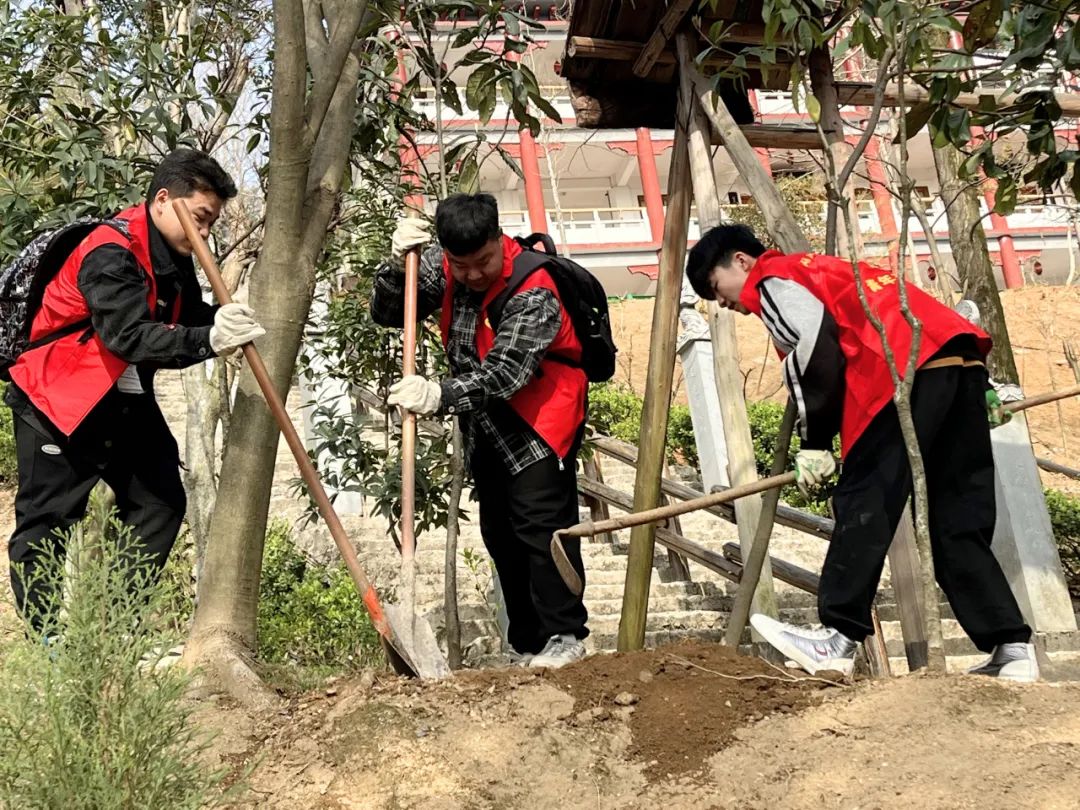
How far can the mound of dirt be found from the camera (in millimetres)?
2609

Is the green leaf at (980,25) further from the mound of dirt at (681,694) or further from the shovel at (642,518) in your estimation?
the mound of dirt at (681,694)

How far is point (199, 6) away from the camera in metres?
7.11

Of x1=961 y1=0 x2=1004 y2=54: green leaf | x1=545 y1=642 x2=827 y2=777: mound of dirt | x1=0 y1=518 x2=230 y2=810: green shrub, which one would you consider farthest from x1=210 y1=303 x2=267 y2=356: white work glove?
x1=961 y1=0 x2=1004 y2=54: green leaf

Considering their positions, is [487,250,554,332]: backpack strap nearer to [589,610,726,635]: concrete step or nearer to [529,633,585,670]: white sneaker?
[529,633,585,670]: white sneaker

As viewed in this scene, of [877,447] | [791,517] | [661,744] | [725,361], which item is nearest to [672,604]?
[791,517]

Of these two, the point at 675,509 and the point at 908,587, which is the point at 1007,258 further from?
the point at 675,509

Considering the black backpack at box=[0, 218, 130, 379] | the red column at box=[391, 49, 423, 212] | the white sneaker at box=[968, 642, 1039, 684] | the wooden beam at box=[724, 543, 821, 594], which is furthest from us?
the red column at box=[391, 49, 423, 212]

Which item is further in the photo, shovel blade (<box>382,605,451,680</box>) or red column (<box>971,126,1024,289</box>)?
red column (<box>971,126,1024,289</box>)

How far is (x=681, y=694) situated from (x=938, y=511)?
3.28 ft

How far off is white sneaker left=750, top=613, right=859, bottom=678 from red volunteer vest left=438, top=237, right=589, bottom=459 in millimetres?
931

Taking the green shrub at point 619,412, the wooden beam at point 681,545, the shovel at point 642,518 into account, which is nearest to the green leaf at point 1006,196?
the shovel at point 642,518

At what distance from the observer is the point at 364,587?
323 cm

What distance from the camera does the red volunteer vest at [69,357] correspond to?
3197 millimetres

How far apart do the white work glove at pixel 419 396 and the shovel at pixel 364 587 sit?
13.4 inches
